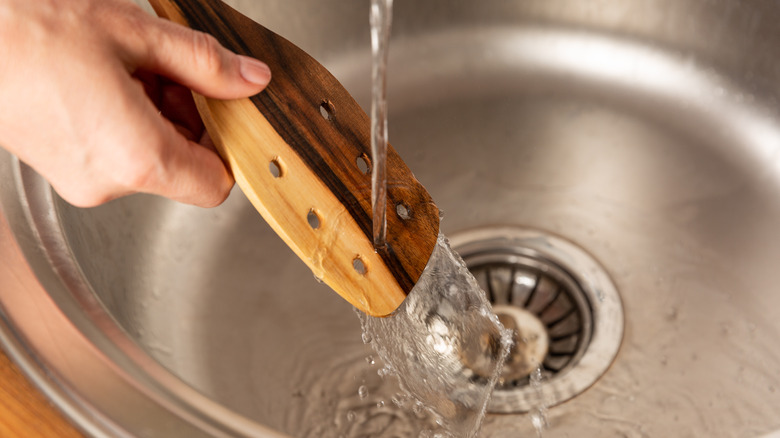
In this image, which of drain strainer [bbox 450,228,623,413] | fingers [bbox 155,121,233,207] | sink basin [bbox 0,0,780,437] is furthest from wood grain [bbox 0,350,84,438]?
drain strainer [bbox 450,228,623,413]

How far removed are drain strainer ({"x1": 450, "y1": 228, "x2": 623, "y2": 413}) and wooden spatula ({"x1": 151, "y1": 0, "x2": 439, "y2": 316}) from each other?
7.6 inches

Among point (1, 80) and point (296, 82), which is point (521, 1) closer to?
point (296, 82)

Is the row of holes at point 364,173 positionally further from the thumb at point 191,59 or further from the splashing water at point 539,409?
the splashing water at point 539,409

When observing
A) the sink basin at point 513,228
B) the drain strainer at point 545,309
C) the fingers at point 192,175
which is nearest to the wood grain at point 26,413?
the sink basin at point 513,228

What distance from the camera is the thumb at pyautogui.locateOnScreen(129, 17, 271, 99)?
383 millimetres

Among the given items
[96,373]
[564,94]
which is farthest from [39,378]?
[564,94]

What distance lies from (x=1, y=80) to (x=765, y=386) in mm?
563

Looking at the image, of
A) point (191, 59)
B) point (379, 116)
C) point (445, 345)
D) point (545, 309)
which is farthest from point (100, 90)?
point (545, 309)

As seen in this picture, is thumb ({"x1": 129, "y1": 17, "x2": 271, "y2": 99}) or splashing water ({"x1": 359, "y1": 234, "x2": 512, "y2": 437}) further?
splashing water ({"x1": 359, "y1": 234, "x2": 512, "y2": 437})

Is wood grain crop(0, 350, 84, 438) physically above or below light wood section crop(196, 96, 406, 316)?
below

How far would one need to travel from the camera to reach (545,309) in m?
0.63

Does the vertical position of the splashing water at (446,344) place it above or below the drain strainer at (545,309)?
below

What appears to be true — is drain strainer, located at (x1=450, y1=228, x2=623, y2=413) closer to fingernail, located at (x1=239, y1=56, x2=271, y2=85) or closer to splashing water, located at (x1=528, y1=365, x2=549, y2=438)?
splashing water, located at (x1=528, y1=365, x2=549, y2=438)

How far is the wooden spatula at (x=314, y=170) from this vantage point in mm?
404
